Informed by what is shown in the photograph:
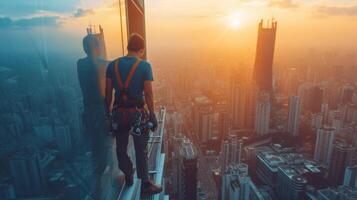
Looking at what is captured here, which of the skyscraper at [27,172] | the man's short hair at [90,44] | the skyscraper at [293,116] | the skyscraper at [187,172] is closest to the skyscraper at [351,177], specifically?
the skyscraper at [293,116]

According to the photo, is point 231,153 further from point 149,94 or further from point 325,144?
point 149,94

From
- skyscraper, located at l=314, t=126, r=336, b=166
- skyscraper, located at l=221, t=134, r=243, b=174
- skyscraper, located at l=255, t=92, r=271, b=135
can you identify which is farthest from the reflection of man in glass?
skyscraper, located at l=255, t=92, r=271, b=135

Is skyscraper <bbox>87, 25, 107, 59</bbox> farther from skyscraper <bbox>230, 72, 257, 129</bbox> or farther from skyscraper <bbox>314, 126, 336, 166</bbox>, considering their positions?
skyscraper <bbox>230, 72, 257, 129</bbox>

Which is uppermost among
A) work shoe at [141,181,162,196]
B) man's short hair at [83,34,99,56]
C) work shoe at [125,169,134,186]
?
man's short hair at [83,34,99,56]

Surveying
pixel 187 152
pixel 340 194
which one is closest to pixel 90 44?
pixel 187 152

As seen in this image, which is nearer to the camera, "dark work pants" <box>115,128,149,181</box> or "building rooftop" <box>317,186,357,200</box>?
"dark work pants" <box>115,128,149,181</box>

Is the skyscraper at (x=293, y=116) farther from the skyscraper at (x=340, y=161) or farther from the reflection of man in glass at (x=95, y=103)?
the reflection of man in glass at (x=95, y=103)
